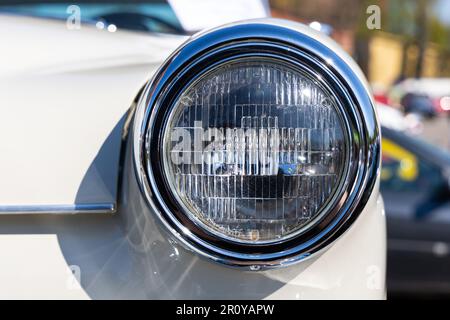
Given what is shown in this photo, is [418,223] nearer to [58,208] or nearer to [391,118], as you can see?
[58,208]

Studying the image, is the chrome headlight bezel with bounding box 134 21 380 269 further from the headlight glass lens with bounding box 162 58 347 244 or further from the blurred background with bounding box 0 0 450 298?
the blurred background with bounding box 0 0 450 298

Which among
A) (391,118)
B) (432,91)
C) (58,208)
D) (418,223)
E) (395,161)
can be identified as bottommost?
(418,223)

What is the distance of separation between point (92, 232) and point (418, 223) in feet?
9.92

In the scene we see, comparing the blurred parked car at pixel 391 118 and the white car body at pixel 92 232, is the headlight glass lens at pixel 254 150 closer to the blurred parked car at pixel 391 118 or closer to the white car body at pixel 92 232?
the white car body at pixel 92 232

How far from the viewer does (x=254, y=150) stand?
3.96 ft

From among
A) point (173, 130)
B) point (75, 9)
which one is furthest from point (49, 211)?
point (75, 9)

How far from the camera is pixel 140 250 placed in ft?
4.26

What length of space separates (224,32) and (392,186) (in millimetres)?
3094

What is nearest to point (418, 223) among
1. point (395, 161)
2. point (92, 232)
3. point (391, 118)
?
point (395, 161)

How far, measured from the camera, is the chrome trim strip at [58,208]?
4.24 ft

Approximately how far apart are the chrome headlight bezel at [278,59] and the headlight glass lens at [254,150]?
0.01m

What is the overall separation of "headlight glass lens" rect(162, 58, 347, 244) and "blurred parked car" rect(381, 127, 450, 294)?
115 inches

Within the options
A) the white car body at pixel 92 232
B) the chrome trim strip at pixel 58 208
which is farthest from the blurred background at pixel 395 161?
the chrome trim strip at pixel 58 208

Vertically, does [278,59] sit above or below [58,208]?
above
